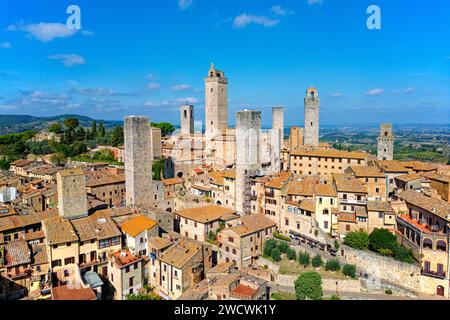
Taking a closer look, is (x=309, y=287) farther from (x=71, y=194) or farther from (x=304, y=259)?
(x=71, y=194)

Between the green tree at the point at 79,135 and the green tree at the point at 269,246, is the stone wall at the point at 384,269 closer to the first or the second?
the green tree at the point at 269,246

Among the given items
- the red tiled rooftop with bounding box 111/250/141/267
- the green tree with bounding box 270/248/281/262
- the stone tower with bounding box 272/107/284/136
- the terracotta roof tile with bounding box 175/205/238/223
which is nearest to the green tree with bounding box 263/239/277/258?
the green tree with bounding box 270/248/281/262

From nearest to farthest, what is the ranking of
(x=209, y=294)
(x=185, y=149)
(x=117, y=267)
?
(x=209, y=294) → (x=117, y=267) → (x=185, y=149)

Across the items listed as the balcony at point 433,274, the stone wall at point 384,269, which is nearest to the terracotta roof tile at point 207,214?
the stone wall at point 384,269

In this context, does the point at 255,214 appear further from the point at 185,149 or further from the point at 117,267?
the point at 185,149

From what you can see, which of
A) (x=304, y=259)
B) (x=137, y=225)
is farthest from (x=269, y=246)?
(x=137, y=225)

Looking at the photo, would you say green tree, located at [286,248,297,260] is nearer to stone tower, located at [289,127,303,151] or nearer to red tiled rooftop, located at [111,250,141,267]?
red tiled rooftop, located at [111,250,141,267]
